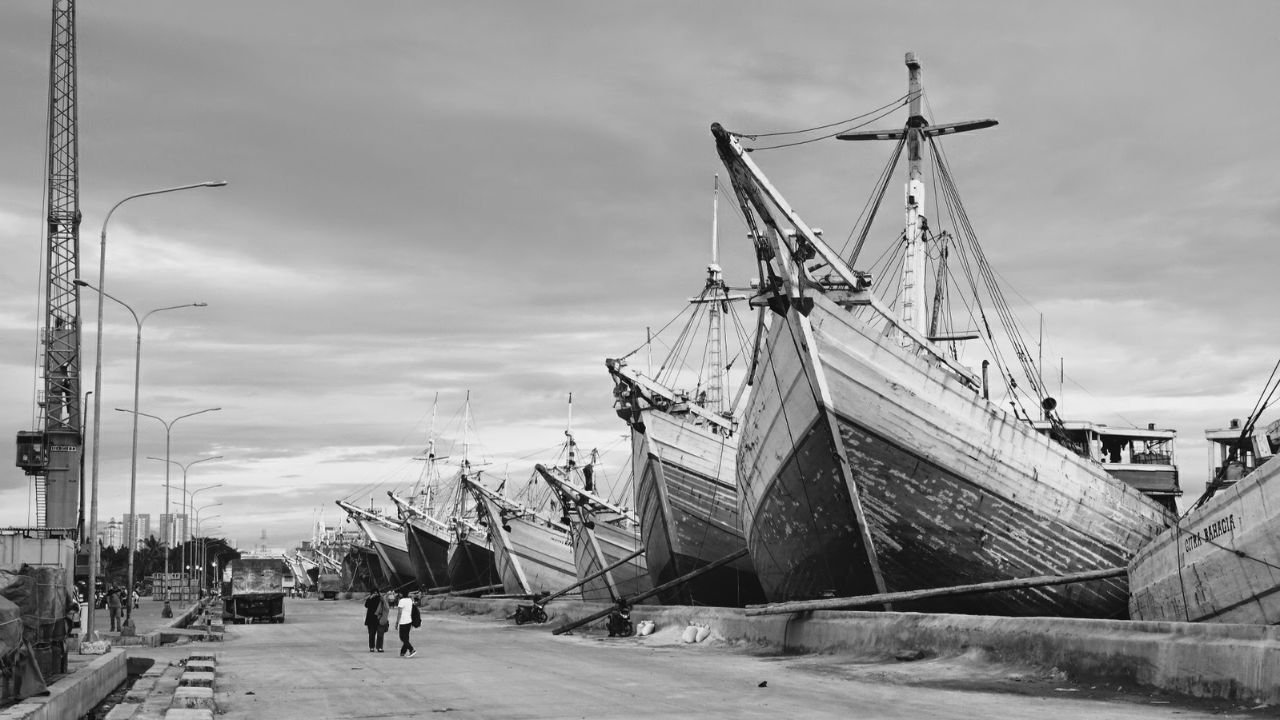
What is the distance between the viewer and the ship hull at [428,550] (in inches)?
3386

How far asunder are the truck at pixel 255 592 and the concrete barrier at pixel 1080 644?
28.5 meters

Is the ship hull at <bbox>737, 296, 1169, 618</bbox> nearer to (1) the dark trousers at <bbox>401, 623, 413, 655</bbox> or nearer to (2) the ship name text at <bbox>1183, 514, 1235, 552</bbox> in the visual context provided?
(2) the ship name text at <bbox>1183, 514, 1235, 552</bbox>

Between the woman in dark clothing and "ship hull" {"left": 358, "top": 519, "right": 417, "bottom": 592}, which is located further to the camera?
"ship hull" {"left": 358, "top": 519, "right": 417, "bottom": 592}

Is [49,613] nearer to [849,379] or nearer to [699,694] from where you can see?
[699,694]

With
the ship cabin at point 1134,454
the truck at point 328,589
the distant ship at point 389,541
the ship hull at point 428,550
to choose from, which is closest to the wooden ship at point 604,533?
the ship cabin at point 1134,454

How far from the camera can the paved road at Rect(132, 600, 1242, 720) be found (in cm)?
1199

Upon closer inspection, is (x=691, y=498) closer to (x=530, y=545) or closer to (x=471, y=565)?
(x=530, y=545)

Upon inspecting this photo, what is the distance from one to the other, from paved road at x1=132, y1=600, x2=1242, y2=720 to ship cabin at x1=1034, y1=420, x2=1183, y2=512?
1032cm

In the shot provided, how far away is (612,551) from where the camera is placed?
45000 mm

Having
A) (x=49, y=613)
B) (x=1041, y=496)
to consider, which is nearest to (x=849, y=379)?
(x=1041, y=496)

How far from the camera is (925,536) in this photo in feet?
68.7

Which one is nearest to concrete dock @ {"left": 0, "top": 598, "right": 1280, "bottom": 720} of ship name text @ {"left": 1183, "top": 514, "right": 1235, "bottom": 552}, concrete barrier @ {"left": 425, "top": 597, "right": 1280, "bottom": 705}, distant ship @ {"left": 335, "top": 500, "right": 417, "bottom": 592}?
concrete barrier @ {"left": 425, "top": 597, "right": 1280, "bottom": 705}

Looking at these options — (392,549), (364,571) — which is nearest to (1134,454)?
(392,549)

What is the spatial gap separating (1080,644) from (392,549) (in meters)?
90.7
